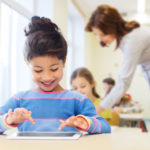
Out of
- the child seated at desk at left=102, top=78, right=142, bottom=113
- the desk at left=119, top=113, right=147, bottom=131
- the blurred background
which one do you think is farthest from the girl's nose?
the child seated at desk at left=102, top=78, right=142, bottom=113

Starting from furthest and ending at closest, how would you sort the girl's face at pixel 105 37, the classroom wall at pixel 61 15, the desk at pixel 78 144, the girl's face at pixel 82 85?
the classroom wall at pixel 61 15 < the girl's face at pixel 82 85 < the girl's face at pixel 105 37 < the desk at pixel 78 144

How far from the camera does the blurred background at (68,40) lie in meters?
2.83

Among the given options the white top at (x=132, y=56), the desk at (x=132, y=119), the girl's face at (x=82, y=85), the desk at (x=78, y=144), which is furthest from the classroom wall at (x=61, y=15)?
the desk at (x=78, y=144)

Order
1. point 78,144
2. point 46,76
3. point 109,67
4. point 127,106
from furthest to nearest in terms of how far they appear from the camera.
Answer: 1. point 109,67
2. point 127,106
3. point 46,76
4. point 78,144

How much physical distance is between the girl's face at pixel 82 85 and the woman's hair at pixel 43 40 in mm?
1549

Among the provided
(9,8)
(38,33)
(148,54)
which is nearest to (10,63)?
(9,8)

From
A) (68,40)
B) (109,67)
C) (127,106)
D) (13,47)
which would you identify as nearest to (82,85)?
(13,47)

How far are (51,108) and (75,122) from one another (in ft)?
0.57

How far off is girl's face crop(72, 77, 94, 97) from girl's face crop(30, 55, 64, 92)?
1.57 m

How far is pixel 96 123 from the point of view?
3.02 feet

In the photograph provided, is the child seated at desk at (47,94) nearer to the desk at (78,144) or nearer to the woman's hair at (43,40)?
the woman's hair at (43,40)

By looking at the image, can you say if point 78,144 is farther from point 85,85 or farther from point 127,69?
point 85,85

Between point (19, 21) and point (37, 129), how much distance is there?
8.02 ft

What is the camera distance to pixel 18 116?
2.80 feet
